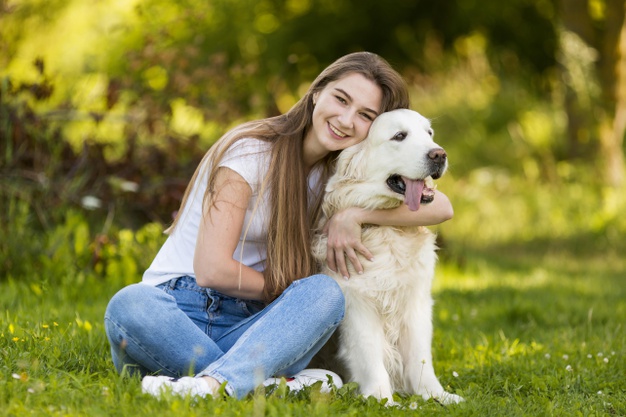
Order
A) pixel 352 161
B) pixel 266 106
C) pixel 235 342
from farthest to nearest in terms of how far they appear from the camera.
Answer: pixel 266 106 → pixel 352 161 → pixel 235 342

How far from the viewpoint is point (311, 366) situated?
3344 millimetres

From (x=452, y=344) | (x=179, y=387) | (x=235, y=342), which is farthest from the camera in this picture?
(x=452, y=344)

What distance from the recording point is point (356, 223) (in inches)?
125

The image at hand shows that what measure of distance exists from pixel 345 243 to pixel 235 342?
58 centimetres

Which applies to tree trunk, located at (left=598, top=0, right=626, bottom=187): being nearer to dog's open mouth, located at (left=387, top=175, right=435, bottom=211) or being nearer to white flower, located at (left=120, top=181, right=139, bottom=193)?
white flower, located at (left=120, top=181, right=139, bottom=193)

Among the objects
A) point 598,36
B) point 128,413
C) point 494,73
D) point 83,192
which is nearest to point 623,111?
point 598,36

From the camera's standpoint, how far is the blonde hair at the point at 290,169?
3.13m

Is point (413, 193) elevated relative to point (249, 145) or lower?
lower

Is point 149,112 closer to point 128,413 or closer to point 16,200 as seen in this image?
point 16,200

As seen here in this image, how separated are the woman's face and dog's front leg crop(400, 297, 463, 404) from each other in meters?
0.74

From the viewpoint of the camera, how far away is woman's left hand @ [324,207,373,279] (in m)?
3.14

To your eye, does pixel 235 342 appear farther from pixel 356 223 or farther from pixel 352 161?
pixel 352 161

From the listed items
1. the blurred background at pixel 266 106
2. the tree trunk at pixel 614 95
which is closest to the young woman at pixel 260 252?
the blurred background at pixel 266 106

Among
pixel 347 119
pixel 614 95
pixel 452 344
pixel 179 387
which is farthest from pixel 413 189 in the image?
pixel 614 95
